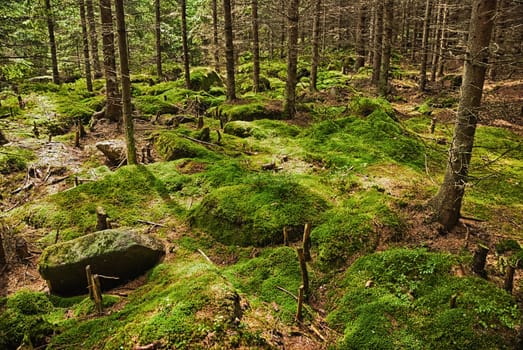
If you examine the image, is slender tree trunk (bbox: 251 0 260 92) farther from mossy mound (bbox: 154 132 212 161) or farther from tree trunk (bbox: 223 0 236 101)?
mossy mound (bbox: 154 132 212 161)

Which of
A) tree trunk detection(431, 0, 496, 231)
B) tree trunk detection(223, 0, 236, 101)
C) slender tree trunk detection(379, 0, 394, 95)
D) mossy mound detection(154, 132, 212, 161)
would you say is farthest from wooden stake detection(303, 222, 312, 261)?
slender tree trunk detection(379, 0, 394, 95)

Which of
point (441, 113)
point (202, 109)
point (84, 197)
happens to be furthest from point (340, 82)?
point (84, 197)

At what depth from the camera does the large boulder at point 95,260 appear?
5.29 m

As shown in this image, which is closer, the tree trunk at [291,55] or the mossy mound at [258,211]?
the mossy mound at [258,211]

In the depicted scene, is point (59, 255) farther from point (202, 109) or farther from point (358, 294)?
point (202, 109)

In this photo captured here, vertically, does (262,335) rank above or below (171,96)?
below

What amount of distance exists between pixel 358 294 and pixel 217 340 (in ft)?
7.14

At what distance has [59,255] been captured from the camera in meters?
5.43

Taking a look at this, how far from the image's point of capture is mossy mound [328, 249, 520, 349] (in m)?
3.82

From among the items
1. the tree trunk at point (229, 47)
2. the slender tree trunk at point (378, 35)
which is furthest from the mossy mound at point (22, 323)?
the slender tree trunk at point (378, 35)

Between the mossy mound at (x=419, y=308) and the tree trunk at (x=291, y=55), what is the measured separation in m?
8.97

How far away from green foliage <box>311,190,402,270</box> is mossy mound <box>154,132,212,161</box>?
194 inches

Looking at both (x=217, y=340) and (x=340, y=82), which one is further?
(x=340, y=82)

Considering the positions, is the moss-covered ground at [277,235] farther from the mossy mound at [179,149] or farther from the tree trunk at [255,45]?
the tree trunk at [255,45]
